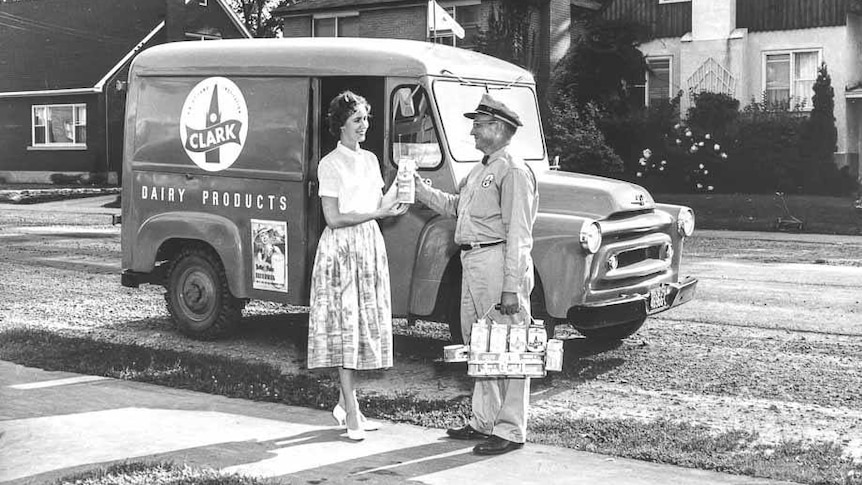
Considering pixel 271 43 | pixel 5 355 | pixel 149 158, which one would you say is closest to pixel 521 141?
pixel 271 43

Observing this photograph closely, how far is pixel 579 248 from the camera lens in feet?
25.5

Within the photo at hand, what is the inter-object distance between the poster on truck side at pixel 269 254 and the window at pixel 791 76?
26447mm

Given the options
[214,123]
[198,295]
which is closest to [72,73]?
[198,295]

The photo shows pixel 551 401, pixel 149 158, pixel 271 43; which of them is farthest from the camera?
pixel 149 158

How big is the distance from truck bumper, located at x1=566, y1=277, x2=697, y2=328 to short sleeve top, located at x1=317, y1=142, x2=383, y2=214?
2.03m

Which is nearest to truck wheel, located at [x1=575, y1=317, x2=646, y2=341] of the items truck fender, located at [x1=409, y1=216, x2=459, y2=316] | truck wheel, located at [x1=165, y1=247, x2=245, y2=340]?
truck fender, located at [x1=409, y1=216, x2=459, y2=316]

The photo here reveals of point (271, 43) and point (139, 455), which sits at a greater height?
point (271, 43)

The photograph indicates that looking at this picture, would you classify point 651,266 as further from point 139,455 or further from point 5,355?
point 5,355

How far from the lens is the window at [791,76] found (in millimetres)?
33312

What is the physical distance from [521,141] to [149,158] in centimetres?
327

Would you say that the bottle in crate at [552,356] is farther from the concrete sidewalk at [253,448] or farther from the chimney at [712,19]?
the chimney at [712,19]

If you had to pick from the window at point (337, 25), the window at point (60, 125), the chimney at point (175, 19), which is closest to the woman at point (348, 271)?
the window at point (337, 25)

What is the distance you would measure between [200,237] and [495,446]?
4205 millimetres

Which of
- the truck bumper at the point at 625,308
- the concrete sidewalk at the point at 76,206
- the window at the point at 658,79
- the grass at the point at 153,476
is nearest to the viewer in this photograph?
the grass at the point at 153,476
